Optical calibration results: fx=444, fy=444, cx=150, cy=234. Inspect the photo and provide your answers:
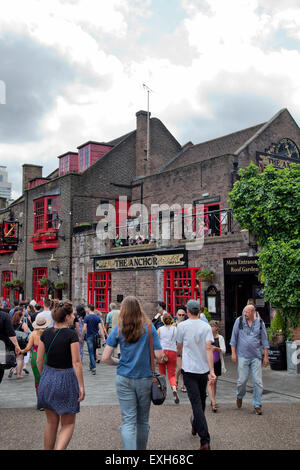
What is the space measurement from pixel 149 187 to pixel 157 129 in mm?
5997

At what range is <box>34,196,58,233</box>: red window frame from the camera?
24.3 metres

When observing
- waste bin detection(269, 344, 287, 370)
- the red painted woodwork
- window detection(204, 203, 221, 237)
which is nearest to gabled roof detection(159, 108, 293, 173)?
window detection(204, 203, 221, 237)

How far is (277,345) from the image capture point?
11.8 meters

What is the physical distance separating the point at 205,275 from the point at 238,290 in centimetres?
188

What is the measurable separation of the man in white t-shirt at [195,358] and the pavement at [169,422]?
19.9 inches

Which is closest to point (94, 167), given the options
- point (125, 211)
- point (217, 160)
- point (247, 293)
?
point (125, 211)

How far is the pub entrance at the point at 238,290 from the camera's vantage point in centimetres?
1409

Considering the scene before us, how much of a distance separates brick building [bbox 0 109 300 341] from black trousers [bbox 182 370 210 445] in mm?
7865

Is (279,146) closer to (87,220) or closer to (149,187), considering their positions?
(149,187)

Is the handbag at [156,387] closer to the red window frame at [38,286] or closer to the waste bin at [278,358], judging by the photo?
the waste bin at [278,358]

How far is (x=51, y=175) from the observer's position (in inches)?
1300

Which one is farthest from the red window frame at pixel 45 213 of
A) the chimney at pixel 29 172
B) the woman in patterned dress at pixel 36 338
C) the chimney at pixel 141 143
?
the woman in patterned dress at pixel 36 338

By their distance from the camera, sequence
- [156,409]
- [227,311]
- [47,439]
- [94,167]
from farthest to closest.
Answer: [94,167] < [227,311] < [156,409] < [47,439]

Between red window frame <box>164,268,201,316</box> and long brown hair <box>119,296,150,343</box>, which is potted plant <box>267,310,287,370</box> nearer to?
red window frame <box>164,268,201,316</box>
